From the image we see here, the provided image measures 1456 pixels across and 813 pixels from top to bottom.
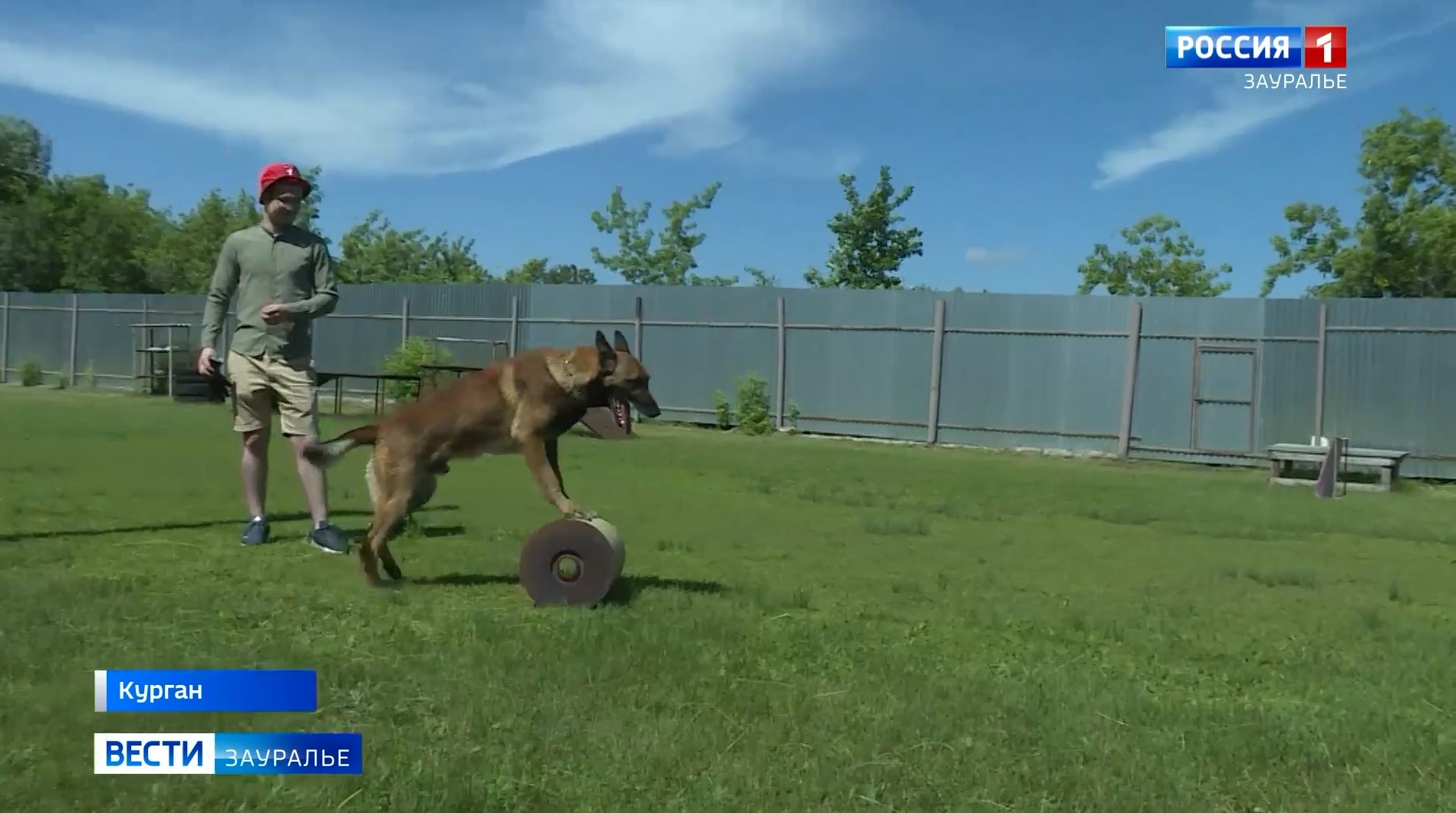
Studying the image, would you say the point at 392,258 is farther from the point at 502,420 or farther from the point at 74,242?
the point at 502,420

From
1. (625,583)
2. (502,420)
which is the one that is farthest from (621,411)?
(625,583)

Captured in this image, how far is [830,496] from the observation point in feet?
35.1

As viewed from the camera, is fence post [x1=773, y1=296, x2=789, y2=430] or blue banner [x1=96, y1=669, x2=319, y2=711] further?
fence post [x1=773, y1=296, x2=789, y2=430]

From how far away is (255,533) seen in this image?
6.99m

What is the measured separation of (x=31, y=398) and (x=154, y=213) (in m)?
36.7

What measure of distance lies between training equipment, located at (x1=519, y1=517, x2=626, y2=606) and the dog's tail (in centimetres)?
108

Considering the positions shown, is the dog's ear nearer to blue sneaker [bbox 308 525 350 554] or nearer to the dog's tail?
the dog's tail

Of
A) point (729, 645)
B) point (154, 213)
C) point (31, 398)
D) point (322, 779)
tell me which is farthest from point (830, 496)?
point (154, 213)

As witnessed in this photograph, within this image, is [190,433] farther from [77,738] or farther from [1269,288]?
[1269,288]

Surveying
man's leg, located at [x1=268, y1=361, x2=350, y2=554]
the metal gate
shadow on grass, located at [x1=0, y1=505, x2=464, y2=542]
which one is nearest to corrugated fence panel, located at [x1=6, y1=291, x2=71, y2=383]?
shadow on grass, located at [x1=0, y1=505, x2=464, y2=542]

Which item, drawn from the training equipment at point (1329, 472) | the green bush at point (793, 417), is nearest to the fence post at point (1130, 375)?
the training equipment at point (1329, 472)

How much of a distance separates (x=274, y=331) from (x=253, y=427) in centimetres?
57

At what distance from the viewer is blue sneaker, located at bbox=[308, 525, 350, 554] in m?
6.71

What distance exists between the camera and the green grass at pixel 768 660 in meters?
3.34
